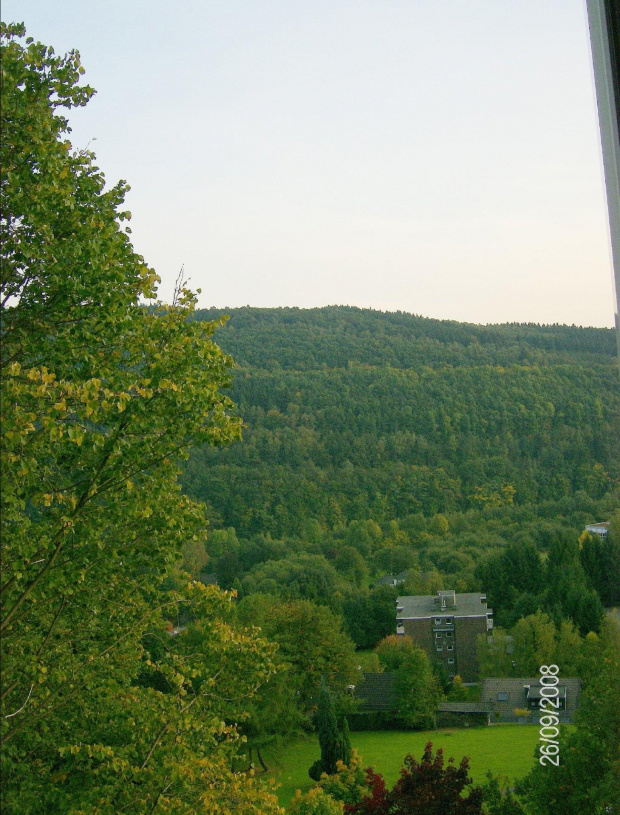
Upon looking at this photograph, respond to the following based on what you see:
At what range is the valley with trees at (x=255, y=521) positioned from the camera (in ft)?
5.92

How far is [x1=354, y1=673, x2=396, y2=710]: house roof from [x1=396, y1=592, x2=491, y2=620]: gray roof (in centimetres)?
32

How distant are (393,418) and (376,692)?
5.74 ft

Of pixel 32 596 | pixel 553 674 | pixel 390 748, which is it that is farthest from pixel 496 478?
pixel 32 596

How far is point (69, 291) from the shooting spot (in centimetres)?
183

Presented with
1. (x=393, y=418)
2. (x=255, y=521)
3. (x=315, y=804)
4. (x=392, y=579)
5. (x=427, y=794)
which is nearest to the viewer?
(x=315, y=804)

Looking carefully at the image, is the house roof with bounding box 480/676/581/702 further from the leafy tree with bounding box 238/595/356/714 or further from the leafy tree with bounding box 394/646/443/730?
the leafy tree with bounding box 238/595/356/714

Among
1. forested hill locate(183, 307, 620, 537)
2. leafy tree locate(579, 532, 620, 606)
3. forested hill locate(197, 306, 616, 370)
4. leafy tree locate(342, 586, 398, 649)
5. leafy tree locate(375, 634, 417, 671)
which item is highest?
forested hill locate(197, 306, 616, 370)

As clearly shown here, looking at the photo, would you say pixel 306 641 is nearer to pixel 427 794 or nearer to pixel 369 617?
pixel 369 617

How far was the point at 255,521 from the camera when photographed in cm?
410

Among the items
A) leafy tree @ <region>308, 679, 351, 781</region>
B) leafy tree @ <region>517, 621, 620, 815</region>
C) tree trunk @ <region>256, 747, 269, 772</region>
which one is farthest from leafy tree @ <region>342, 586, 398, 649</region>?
leafy tree @ <region>517, 621, 620, 815</region>

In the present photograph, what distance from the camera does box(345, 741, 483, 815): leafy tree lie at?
314 cm

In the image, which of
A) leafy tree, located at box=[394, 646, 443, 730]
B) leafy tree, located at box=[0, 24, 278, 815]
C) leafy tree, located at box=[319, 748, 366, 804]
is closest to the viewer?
leafy tree, located at box=[0, 24, 278, 815]

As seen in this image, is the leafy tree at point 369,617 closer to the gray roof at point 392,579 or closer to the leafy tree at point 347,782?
the gray roof at point 392,579

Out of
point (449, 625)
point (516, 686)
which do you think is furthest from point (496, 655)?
point (449, 625)
